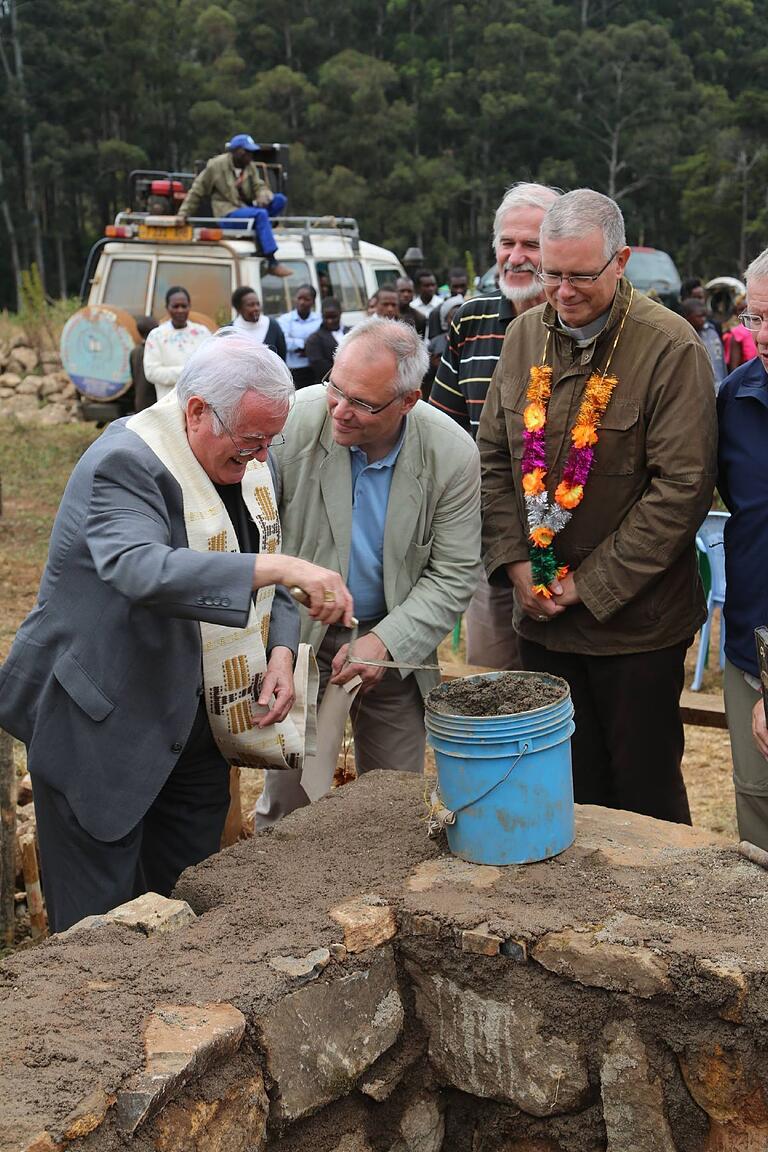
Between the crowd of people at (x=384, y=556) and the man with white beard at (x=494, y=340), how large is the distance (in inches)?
0.6

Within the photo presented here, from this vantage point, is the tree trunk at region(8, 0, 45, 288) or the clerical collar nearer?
the clerical collar

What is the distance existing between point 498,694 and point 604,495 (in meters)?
0.82

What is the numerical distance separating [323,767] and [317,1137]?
3.96 feet

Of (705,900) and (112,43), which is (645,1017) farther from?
(112,43)

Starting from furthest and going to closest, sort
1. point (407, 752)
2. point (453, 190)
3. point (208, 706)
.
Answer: point (453, 190) < point (407, 752) < point (208, 706)

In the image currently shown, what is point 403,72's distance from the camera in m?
45.9

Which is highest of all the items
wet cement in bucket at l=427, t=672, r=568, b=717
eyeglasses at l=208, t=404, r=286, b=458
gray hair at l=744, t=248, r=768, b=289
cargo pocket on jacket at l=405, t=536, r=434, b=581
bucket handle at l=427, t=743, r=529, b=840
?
gray hair at l=744, t=248, r=768, b=289

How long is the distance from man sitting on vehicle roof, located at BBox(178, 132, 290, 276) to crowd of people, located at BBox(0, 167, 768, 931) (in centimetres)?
895

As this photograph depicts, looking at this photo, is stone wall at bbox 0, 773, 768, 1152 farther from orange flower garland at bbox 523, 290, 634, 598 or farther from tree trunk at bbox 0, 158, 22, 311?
tree trunk at bbox 0, 158, 22, 311

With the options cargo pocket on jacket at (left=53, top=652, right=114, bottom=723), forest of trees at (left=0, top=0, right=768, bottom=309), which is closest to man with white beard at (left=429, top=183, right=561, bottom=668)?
cargo pocket on jacket at (left=53, top=652, right=114, bottom=723)

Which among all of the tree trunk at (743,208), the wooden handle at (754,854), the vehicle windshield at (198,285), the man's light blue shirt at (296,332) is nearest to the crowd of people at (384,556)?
the wooden handle at (754,854)

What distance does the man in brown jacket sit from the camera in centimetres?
355

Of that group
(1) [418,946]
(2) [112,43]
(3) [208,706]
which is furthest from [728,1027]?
(2) [112,43]

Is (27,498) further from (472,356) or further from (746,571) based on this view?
(746,571)
